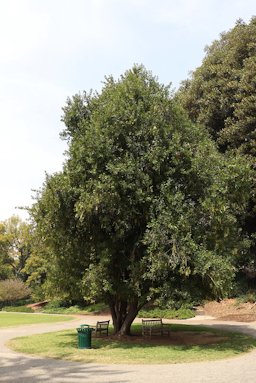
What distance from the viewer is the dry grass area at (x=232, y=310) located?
31641 millimetres

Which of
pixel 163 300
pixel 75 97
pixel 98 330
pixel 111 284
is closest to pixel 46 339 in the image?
pixel 98 330

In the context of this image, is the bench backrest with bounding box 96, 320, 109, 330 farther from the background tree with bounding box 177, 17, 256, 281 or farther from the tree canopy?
the tree canopy

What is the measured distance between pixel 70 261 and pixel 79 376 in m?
9.30

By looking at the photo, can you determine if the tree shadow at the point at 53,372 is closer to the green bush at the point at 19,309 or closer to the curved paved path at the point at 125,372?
the curved paved path at the point at 125,372

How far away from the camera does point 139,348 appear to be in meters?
17.2

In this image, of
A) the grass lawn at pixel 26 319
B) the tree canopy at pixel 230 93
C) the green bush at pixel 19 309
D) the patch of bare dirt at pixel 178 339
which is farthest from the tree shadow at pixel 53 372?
the green bush at pixel 19 309

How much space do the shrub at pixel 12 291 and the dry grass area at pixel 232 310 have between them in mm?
34147

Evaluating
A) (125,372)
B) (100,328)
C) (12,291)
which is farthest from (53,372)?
(12,291)

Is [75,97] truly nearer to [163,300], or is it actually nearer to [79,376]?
[163,300]

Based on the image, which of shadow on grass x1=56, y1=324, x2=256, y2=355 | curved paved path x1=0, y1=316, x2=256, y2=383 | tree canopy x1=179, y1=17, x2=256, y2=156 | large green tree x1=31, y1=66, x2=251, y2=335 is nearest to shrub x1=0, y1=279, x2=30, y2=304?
tree canopy x1=179, y1=17, x2=256, y2=156

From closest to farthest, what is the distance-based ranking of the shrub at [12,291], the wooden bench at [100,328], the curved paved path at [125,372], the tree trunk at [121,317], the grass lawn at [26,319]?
the curved paved path at [125,372] → the tree trunk at [121,317] → the wooden bench at [100,328] → the grass lawn at [26,319] → the shrub at [12,291]

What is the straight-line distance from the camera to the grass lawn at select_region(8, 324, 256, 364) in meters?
14.7

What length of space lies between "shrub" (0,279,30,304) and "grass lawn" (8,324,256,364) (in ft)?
143

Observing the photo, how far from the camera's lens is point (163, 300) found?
57.3 ft
